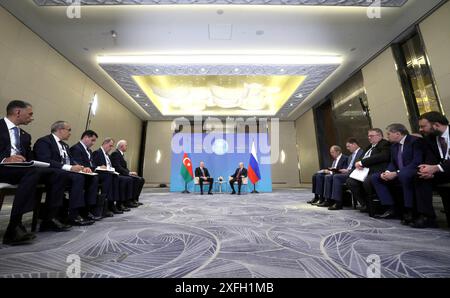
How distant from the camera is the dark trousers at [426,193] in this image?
1.97m

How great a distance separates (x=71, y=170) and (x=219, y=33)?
4.10 metres

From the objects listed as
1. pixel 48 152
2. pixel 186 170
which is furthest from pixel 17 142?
pixel 186 170

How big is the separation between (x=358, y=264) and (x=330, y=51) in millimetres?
5571

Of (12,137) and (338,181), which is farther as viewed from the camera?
(338,181)

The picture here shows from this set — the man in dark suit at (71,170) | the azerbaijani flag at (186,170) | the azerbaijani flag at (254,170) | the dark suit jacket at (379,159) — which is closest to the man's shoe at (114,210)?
the man in dark suit at (71,170)

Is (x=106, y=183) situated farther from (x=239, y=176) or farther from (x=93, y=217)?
(x=239, y=176)

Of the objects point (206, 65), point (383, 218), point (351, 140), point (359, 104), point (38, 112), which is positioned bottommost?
point (383, 218)

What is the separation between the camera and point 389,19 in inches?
158

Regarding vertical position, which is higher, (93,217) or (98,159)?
(98,159)

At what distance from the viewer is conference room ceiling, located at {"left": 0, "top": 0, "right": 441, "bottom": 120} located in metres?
3.81

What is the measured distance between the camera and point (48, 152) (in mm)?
2061

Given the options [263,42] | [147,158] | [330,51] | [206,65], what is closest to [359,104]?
[330,51]

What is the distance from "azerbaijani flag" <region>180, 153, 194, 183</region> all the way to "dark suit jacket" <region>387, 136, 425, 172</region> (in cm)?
606
